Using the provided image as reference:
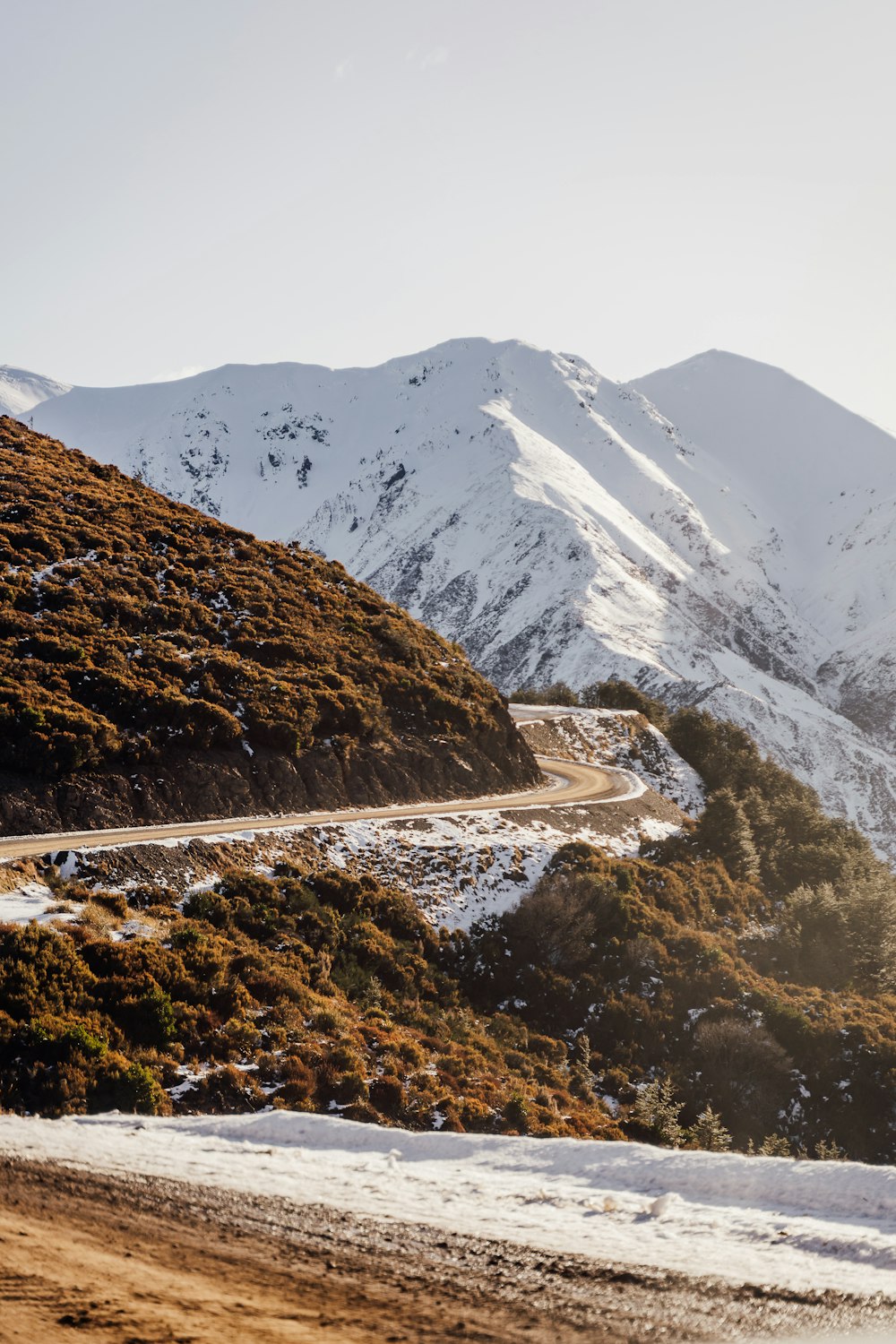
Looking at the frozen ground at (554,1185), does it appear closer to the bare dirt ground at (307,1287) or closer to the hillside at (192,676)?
the bare dirt ground at (307,1287)

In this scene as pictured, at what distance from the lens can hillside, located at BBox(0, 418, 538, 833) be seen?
23.1 m

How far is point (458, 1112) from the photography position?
49.7 ft

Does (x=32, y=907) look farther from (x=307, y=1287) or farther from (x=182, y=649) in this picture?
(x=182, y=649)

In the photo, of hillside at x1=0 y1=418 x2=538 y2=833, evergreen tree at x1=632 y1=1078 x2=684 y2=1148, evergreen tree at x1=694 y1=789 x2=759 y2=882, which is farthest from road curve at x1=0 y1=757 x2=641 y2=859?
evergreen tree at x1=632 y1=1078 x2=684 y2=1148

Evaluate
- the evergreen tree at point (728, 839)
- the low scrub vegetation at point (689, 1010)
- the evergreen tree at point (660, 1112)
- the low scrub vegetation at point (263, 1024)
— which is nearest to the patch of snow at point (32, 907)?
the low scrub vegetation at point (263, 1024)

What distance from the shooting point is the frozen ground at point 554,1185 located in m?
8.17

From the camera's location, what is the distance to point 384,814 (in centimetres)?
2809

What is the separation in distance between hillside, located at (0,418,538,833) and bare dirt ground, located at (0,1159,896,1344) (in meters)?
14.7

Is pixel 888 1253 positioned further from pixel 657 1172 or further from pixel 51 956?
pixel 51 956

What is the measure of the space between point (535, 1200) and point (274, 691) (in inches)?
838

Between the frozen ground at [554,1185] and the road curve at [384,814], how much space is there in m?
9.65

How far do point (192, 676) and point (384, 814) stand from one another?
25.7ft

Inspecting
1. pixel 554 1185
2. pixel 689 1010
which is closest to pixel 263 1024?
pixel 554 1185

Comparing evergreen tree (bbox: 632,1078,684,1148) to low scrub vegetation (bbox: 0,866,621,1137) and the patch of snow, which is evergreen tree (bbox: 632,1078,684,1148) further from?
the patch of snow
